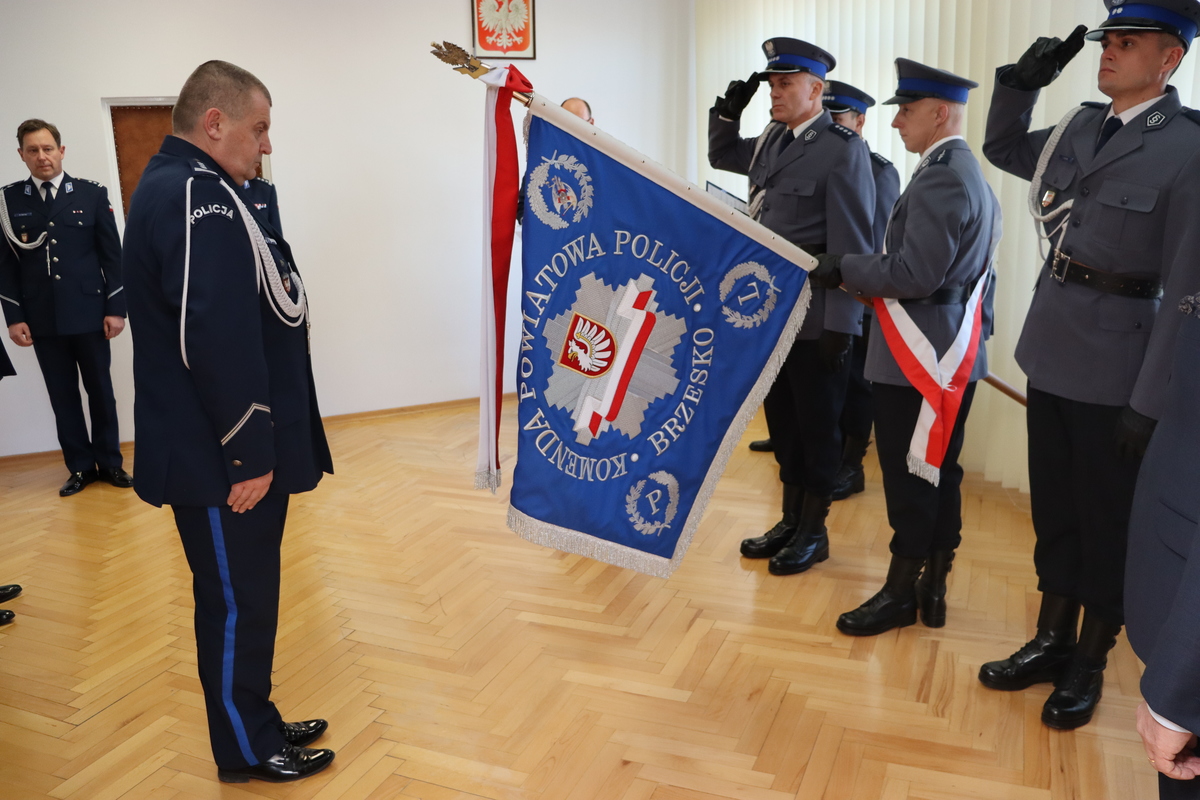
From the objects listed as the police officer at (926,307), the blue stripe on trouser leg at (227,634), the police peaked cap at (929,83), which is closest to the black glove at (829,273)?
the police officer at (926,307)

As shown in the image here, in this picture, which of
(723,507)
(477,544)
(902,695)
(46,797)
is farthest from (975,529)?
(46,797)

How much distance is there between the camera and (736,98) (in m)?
3.25

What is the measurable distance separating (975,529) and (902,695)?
142 cm

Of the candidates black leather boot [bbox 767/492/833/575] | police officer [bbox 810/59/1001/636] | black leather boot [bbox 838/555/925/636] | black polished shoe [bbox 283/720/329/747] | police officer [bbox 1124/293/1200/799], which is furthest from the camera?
black leather boot [bbox 767/492/833/575]

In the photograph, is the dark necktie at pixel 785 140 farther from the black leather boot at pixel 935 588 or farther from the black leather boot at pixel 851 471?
the black leather boot at pixel 851 471

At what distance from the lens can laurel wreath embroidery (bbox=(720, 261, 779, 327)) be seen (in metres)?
2.11

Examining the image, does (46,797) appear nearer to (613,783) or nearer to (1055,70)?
(613,783)

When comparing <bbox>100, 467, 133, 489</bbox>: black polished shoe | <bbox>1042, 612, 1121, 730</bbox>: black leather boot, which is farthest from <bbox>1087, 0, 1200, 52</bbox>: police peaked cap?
<bbox>100, 467, 133, 489</bbox>: black polished shoe

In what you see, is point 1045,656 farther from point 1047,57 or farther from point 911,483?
point 1047,57

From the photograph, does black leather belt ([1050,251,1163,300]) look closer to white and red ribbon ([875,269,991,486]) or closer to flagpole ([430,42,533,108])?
white and red ribbon ([875,269,991,486])

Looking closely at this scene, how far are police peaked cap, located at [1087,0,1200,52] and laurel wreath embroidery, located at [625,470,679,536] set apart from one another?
1.44 meters

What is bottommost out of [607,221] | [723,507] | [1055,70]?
[723,507]

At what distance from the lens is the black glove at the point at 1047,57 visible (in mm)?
2240

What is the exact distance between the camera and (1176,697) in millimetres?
999
